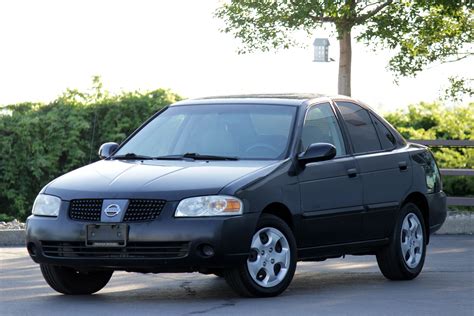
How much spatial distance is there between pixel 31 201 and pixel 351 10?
6.01 metres

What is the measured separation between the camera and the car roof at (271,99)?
11906 mm

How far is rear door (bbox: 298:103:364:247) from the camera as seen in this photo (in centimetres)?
1130

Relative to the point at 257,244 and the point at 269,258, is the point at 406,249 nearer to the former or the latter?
the point at 269,258

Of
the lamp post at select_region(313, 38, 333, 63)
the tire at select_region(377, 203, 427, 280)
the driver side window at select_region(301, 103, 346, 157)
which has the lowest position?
the tire at select_region(377, 203, 427, 280)

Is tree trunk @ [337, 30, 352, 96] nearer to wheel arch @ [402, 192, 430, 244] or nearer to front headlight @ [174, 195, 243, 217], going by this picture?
wheel arch @ [402, 192, 430, 244]

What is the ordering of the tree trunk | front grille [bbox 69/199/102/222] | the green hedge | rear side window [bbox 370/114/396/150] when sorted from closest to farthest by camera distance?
front grille [bbox 69/199/102/222]
rear side window [bbox 370/114/396/150]
the green hedge
the tree trunk

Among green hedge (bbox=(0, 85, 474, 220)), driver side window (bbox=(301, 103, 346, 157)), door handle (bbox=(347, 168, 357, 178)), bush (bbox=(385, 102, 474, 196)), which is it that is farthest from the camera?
bush (bbox=(385, 102, 474, 196))

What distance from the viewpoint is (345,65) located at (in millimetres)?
23703

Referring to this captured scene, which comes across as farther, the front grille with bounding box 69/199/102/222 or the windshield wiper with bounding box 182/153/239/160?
the windshield wiper with bounding box 182/153/239/160

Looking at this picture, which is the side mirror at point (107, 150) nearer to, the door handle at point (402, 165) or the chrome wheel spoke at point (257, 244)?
the chrome wheel spoke at point (257, 244)

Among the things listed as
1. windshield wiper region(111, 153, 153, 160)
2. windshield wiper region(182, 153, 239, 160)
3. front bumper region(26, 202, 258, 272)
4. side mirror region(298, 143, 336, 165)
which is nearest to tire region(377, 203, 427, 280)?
side mirror region(298, 143, 336, 165)

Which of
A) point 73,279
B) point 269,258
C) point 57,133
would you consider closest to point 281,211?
point 269,258

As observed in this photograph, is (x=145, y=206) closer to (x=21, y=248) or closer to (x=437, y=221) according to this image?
(x=437, y=221)

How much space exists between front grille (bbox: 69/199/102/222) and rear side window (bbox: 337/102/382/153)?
2.70 meters
